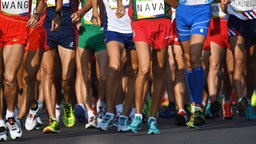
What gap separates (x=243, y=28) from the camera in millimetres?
15789

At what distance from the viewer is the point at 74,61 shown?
15.1 metres

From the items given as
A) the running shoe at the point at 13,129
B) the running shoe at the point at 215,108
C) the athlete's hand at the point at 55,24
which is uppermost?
the athlete's hand at the point at 55,24

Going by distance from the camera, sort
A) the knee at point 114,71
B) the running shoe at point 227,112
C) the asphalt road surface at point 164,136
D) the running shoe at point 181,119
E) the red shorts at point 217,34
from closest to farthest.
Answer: the asphalt road surface at point 164,136 < the knee at point 114,71 < the running shoe at point 181,119 < the running shoe at point 227,112 < the red shorts at point 217,34

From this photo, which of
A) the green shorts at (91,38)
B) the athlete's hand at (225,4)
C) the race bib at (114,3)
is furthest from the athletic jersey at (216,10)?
the race bib at (114,3)

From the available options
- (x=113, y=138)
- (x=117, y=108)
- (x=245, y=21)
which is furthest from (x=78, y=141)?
(x=245, y=21)

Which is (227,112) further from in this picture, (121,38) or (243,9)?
(121,38)

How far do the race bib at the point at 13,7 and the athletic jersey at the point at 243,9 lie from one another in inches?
166

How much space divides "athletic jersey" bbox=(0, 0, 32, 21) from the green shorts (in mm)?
2508

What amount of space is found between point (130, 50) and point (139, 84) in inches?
43.7

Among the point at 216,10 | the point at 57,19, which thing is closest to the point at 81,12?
the point at 57,19

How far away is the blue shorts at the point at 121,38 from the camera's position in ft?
45.6

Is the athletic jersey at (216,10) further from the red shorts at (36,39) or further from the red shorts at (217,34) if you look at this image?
the red shorts at (36,39)

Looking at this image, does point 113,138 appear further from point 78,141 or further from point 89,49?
point 89,49

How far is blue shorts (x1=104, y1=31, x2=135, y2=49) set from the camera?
547 inches
